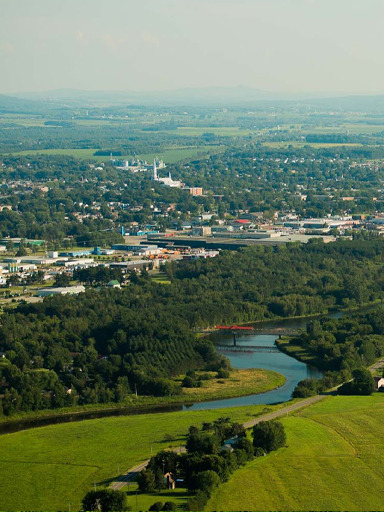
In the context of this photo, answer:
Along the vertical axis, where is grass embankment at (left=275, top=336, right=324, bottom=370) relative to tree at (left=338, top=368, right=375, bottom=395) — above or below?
below

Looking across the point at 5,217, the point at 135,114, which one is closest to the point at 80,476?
the point at 5,217

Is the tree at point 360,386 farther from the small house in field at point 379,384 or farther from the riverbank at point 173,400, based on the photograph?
the riverbank at point 173,400

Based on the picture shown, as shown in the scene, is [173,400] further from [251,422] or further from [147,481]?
[147,481]

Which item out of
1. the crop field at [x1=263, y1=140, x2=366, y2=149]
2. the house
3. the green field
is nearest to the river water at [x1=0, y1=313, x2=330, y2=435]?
the house

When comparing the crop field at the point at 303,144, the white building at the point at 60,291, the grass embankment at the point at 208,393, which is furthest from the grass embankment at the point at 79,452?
the crop field at the point at 303,144

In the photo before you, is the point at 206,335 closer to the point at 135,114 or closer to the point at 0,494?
the point at 0,494

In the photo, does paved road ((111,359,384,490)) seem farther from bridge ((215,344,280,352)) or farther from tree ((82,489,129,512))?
bridge ((215,344,280,352))
